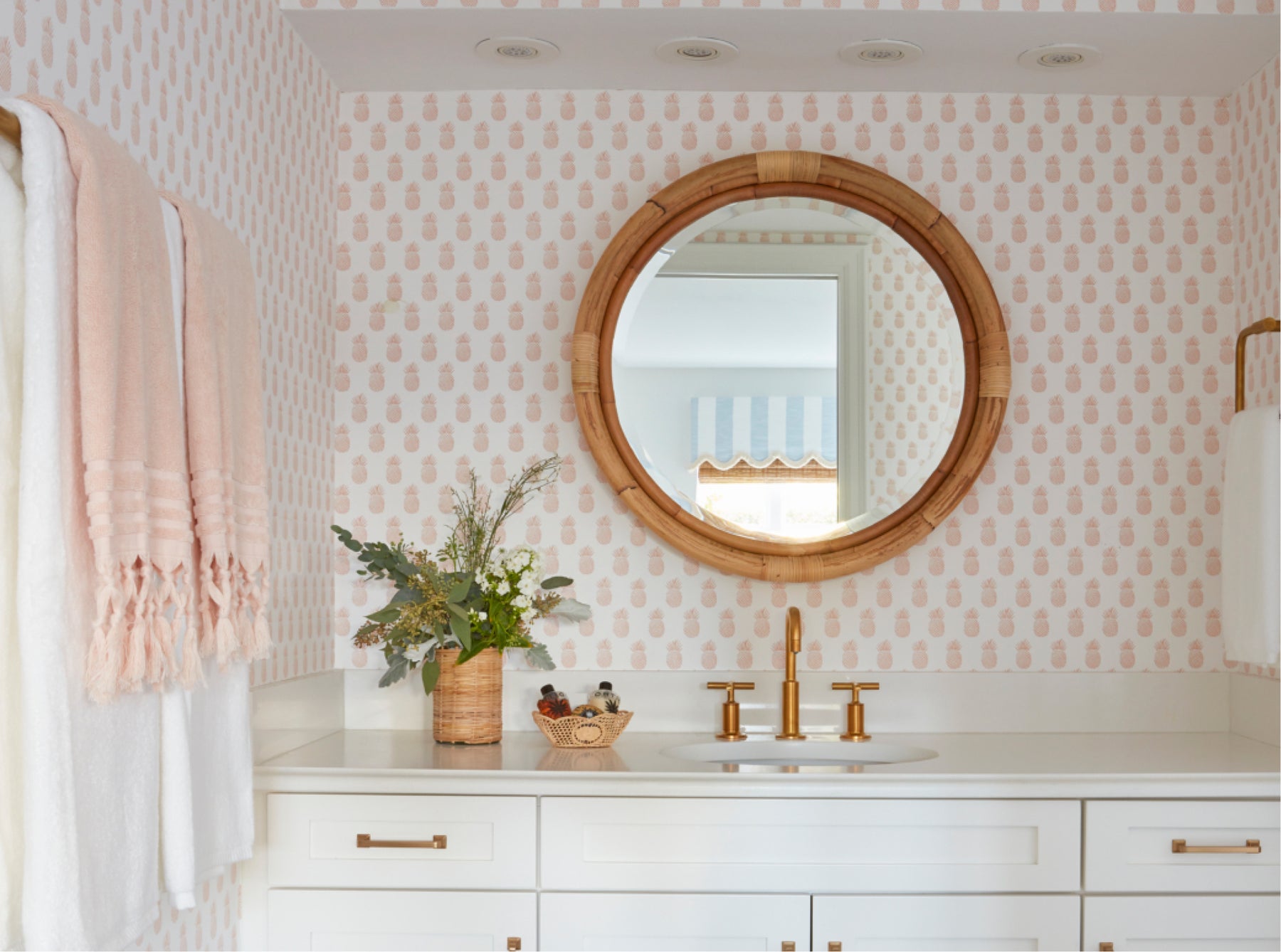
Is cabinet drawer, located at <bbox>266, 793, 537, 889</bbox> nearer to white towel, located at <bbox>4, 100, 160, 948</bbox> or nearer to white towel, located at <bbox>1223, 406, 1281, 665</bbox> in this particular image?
white towel, located at <bbox>4, 100, 160, 948</bbox>

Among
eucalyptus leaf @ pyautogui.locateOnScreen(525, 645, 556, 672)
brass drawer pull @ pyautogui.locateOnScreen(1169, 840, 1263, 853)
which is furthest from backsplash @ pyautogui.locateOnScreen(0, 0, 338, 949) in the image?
brass drawer pull @ pyautogui.locateOnScreen(1169, 840, 1263, 853)

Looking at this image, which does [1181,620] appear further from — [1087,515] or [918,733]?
[918,733]

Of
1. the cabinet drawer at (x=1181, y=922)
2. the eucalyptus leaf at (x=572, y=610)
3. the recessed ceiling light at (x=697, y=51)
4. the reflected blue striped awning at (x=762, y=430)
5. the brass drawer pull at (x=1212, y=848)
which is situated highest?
the recessed ceiling light at (x=697, y=51)

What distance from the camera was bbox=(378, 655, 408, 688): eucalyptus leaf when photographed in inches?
91.3

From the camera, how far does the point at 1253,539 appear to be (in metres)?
2.04

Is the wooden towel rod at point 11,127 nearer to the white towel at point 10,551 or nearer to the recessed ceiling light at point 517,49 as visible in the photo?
the white towel at point 10,551

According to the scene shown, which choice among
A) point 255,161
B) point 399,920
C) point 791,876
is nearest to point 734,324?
point 255,161

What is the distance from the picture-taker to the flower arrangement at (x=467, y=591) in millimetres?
2236

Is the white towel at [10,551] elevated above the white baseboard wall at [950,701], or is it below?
above

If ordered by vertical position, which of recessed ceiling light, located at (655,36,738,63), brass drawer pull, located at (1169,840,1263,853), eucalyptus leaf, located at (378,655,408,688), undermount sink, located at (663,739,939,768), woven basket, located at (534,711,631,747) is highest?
recessed ceiling light, located at (655,36,738,63)

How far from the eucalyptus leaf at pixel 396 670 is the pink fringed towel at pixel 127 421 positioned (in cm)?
93

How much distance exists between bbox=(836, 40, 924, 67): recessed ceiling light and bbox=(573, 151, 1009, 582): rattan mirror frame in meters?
0.20

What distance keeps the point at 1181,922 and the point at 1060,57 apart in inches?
64.3

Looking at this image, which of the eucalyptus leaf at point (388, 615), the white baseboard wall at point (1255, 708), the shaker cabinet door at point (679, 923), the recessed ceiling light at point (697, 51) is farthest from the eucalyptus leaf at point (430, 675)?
the white baseboard wall at point (1255, 708)
